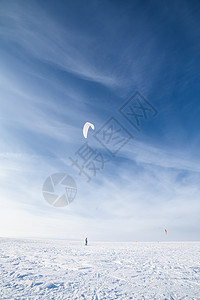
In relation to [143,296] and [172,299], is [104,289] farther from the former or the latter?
[172,299]

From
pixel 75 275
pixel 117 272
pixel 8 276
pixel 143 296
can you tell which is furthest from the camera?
pixel 117 272

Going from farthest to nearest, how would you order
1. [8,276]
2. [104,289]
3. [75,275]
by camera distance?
1. [75,275]
2. [8,276]
3. [104,289]

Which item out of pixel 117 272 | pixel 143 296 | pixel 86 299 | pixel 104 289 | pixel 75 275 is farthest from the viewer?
pixel 117 272

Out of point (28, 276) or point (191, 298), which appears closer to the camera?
point (191, 298)

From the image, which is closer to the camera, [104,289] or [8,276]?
[104,289]

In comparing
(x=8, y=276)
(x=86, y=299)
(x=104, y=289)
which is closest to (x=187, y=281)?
(x=104, y=289)

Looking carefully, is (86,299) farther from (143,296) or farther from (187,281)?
(187,281)

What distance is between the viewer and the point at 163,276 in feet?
27.7

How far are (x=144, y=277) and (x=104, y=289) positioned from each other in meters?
2.81

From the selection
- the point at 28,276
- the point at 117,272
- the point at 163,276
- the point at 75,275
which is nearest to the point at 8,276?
the point at 28,276

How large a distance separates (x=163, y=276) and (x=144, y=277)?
110cm

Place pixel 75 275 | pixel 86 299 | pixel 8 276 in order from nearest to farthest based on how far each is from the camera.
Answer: pixel 86 299 < pixel 8 276 < pixel 75 275

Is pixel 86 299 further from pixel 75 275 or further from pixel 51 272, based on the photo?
pixel 51 272

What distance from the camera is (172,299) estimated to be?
573cm
